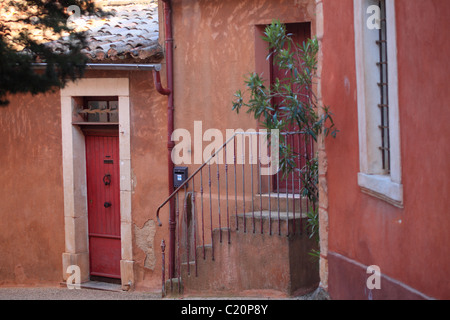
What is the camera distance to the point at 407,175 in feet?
15.0

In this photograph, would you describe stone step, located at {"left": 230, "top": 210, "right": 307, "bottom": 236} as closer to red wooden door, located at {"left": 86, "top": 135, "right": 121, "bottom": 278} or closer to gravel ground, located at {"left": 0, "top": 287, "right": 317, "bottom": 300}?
gravel ground, located at {"left": 0, "top": 287, "right": 317, "bottom": 300}

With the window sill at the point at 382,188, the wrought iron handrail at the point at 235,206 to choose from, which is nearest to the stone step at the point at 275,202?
the wrought iron handrail at the point at 235,206

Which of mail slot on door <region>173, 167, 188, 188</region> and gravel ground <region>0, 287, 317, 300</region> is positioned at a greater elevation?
mail slot on door <region>173, 167, 188, 188</region>

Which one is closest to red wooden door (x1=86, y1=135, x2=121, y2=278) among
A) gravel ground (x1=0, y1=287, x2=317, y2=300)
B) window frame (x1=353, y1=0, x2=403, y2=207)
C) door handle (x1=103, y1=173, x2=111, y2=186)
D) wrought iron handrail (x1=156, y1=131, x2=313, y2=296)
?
door handle (x1=103, y1=173, x2=111, y2=186)

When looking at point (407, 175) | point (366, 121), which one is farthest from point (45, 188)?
point (407, 175)

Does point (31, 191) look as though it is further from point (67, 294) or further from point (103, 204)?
point (67, 294)

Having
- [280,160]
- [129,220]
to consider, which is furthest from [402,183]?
[129,220]

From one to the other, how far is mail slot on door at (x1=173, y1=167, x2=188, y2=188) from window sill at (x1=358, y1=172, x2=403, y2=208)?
375 centimetres

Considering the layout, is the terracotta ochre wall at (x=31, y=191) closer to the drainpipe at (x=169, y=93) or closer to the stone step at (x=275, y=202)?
the drainpipe at (x=169, y=93)

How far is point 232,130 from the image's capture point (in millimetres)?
8539

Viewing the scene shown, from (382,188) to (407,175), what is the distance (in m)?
0.41

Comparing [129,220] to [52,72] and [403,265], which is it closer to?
[52,72]

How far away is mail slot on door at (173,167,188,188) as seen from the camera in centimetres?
882

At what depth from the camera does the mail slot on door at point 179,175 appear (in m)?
8.82
